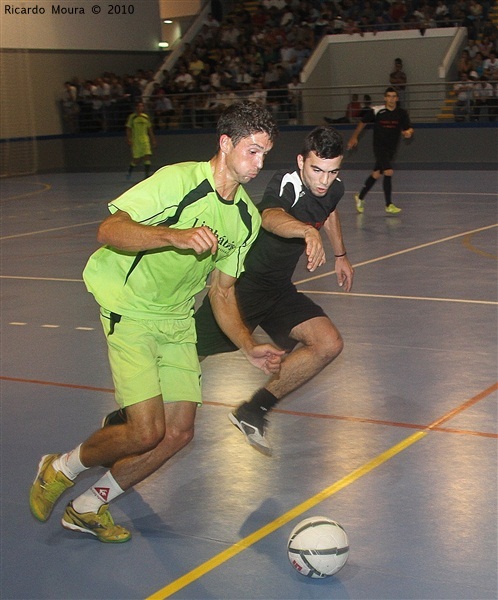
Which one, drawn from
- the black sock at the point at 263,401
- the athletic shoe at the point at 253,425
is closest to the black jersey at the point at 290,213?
the black sock at the point at 263,401

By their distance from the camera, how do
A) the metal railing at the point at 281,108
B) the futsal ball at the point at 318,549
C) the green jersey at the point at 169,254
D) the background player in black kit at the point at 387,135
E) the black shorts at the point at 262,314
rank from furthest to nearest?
the metal railing at the point at 281,108 < the background player in black kit at the point at 387,135 < the black shorts at the point at 262,314 < the green jersey at the point at 169,254 < the futsal ball at the point at 318,549

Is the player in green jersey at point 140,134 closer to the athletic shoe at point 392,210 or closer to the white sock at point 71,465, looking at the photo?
the athletic shoe at point 392,210

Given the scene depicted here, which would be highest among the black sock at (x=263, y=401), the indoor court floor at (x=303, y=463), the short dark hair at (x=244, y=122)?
the short dark hair at (x=244, y=122)

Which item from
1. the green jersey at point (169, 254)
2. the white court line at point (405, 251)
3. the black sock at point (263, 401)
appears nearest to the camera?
the green jersey at point (169, 254)

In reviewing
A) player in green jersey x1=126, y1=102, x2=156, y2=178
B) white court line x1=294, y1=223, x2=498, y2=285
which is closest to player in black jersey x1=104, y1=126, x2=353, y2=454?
white court line x1=294, y1=223, x2=498, y2=285

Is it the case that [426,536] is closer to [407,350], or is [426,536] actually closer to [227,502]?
[227,502]

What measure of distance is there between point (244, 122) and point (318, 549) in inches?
78.4

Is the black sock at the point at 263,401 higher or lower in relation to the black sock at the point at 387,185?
lower

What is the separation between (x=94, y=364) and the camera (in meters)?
8.12

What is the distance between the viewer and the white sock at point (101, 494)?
475 centimetres

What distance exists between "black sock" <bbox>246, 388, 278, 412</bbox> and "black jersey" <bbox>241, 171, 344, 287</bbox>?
0.70m

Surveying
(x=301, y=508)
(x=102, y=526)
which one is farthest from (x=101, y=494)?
(x=301, y=508)

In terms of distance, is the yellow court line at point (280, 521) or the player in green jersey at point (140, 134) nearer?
the yellow court line at point (280, 521)

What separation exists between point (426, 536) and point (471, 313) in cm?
501
